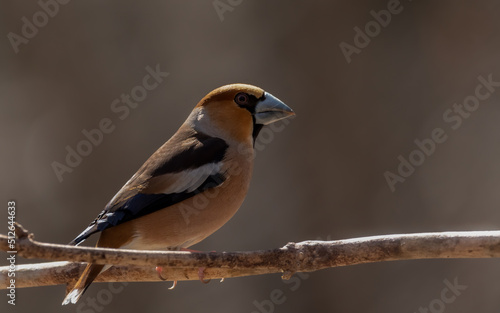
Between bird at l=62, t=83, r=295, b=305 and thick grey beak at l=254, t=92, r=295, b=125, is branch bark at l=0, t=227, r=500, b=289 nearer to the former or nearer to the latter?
bird at l=62, t=83, r=295, b=305

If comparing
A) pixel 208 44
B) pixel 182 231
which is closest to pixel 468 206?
pixel 208 44

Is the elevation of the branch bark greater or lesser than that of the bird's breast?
lesser

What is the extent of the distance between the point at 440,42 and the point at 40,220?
4177mm

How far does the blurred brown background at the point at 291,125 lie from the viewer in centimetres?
538

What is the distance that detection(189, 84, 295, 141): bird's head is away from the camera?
11.4ft

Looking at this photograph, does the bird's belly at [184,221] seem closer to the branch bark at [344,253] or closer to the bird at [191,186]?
the bird at [191,186]

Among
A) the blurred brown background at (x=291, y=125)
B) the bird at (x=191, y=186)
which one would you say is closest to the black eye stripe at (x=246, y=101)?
the bird at (x=191, y=186)

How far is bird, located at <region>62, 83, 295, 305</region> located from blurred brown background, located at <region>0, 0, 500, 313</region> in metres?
2.07

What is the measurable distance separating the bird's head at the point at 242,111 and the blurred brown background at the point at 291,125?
6.71 ft

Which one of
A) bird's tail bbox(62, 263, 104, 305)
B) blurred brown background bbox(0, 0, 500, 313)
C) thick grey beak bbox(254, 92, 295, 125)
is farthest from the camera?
blurred brown background bbox(0, 0, 500, 313)

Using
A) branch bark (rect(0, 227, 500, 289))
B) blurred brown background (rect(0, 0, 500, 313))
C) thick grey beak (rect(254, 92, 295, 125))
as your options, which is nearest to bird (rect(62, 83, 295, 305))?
thick grey beak (rect(254, 92, 295, 125))

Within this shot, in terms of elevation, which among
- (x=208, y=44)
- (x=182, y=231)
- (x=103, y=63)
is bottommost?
(x=182, y=231)

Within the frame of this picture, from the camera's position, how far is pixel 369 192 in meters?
5.53

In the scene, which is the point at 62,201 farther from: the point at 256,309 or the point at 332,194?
the point at 332,194
